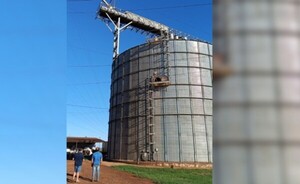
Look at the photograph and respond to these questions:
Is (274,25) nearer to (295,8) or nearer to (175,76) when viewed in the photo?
(295,8)

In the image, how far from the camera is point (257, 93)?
102cm

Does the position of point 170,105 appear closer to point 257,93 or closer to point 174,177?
point 174,177

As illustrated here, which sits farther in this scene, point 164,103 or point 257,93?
point 164,103

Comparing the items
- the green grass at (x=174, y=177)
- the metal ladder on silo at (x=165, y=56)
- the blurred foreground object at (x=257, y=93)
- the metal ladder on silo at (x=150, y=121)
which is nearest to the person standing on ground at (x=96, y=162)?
the green grass at (x=174, y=177)

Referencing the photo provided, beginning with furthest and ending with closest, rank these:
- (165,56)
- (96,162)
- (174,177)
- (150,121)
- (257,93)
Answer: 1. (165,56)
2. (150,121)
3. (174,177)
4. (96,162)
5. (257,93)

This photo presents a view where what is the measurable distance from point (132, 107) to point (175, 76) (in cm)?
443

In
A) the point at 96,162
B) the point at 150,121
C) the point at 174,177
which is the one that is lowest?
the point at 174,177

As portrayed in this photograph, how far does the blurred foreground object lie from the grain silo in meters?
26.8

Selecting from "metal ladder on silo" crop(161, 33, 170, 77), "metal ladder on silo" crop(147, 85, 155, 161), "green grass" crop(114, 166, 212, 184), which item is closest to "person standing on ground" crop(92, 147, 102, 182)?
"green grass" crop(114, 166, 212, 184)

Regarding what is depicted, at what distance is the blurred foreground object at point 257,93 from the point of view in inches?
38.7

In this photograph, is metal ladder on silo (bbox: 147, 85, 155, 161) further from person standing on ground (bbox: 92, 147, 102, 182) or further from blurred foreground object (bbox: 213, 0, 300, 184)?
blurred foreground object (bbox: 213, 0, 300, 184)

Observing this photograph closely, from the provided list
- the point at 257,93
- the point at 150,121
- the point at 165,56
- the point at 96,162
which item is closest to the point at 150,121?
the point at 150,121

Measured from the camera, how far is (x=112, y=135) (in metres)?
32.9

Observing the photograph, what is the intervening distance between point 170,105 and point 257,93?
27995 millimetres
